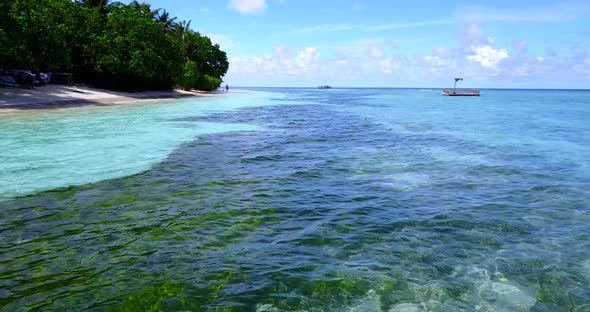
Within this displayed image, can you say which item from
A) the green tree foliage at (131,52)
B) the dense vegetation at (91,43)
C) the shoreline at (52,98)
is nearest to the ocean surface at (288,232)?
the shoreline at (52,98)

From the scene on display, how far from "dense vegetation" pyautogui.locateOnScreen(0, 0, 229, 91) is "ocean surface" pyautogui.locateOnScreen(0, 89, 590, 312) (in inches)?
863

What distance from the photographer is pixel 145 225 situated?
27.1 ft

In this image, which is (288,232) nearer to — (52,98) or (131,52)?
(52,98)

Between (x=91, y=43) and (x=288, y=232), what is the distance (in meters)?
52.0

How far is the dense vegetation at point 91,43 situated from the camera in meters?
33.8

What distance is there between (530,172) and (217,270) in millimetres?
12712

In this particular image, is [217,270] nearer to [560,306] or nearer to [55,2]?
[560,306]

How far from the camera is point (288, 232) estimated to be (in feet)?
26.9

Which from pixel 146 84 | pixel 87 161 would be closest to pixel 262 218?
pixel 87 161

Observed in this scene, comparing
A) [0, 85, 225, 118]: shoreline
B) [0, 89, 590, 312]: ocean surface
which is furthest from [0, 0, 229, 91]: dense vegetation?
[0, 89, 590, 312]: ocean surface

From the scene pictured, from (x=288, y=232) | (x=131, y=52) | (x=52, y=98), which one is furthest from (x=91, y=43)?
(x=288, y=232)

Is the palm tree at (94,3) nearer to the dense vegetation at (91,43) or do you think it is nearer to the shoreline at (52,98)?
the dense vegetation at (91,43)

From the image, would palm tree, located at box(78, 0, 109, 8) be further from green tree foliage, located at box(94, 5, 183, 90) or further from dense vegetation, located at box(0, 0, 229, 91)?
green tree foliage, located at box(94, 5, 183, 90)

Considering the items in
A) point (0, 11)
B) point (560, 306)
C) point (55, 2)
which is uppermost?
point (55, 2)
